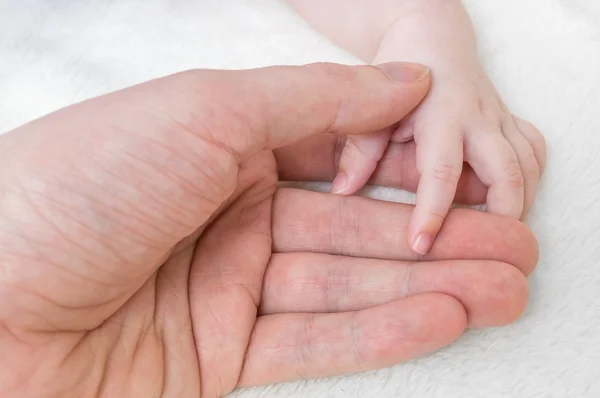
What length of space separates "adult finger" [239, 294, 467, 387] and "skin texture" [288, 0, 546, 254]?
80 mm

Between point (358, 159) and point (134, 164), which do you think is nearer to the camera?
point (134, 164)

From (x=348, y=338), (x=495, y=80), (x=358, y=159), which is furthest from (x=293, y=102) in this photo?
(x=495, y=80)

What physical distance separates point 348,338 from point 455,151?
24cm

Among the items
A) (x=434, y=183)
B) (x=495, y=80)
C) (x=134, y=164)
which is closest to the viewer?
(x=134, y=164)

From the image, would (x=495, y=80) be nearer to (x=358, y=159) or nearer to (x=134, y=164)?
(x=358, y=159)

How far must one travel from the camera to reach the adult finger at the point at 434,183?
66 cm

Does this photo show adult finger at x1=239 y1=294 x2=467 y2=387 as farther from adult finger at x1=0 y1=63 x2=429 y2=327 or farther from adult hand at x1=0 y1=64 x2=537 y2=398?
adult finger at x1=0 y1=63 x2=429 y2=327

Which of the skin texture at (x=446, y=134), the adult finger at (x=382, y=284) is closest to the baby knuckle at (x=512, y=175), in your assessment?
the skin texture at (x=446, y=134)

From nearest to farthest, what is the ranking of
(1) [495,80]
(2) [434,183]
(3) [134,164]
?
(3) [134,164] → (2) [434,183] → (1) [495,80]

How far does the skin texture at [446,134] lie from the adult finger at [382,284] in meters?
0.04

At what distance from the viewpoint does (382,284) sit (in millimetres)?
675

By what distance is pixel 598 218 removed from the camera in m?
0.74

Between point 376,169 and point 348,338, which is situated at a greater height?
point 376,169

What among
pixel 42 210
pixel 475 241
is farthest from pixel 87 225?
pixel 475 241
